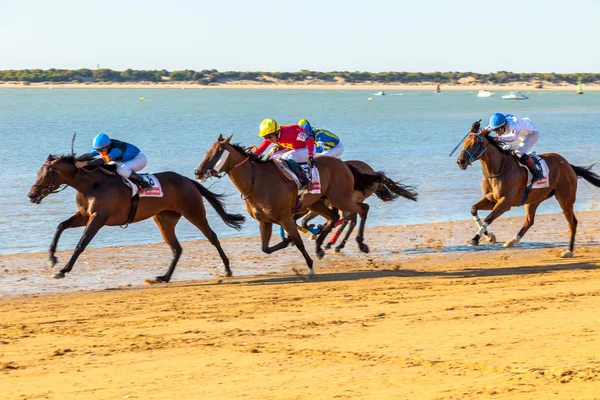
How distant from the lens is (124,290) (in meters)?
12.5

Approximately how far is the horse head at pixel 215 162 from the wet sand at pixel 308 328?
1424mm

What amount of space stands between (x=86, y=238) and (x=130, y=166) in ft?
3.91

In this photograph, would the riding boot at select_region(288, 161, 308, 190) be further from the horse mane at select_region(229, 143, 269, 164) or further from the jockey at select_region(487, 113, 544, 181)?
the jockey at select_region(487, 113, 544, 181)

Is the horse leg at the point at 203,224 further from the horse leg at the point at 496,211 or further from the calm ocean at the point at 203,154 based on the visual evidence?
the horse leg at the point at 496,211

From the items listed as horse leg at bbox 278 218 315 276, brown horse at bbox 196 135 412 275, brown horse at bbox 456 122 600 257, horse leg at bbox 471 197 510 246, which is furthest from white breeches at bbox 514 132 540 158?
horse leg at bbox 278 218 315 276

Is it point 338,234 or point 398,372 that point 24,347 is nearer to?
point 398,372

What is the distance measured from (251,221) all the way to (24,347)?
10.8m

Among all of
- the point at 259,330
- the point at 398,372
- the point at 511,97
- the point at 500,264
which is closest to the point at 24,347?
the point at 259,330

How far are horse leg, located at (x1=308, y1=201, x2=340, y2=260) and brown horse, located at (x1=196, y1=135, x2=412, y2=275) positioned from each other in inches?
14.9

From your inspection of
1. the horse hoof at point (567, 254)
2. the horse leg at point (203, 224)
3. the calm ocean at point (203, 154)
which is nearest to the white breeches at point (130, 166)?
the horse leg at point (203, 224)

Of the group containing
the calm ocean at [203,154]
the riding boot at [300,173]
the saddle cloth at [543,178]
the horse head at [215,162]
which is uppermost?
the horse head at [215,162]

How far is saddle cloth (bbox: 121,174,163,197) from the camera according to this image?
1321cm

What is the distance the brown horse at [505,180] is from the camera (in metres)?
14.7

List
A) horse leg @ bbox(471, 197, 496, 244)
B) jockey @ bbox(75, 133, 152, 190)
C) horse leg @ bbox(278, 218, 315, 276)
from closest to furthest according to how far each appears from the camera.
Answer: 1. jockey @ bbox(75, 133, 152, 190)
2. horse leg @ bbox(278, 218, 315, 276)
3. horse leg @ bbox(471, 197, 496, 244)
